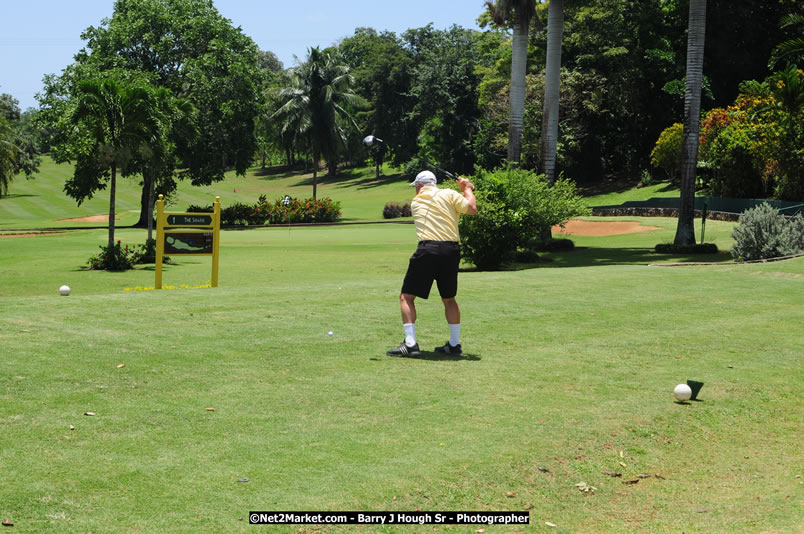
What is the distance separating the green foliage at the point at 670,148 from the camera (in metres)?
55.6

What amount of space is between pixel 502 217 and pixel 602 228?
2099 centimetres

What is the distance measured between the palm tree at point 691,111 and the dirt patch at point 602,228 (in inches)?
412

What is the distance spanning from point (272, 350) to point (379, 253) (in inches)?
889

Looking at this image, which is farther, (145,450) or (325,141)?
(325,141)

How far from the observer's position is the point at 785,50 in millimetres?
34781

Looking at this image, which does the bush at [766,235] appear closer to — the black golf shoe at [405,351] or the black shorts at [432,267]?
the black shorts at [432,267]

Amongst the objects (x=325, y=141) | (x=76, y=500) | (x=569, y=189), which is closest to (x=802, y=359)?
(x=76, y=500)

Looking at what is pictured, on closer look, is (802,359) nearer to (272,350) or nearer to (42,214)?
(272,350)

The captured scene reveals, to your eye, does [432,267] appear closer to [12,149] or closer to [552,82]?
[552,82]

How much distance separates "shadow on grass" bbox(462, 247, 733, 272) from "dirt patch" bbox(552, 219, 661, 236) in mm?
8528

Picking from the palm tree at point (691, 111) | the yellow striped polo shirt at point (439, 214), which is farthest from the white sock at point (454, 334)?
the palm tree at point (691, 111)

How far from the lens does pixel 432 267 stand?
9.63 metres

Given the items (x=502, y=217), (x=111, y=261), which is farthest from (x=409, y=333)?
(x=111, y=261)

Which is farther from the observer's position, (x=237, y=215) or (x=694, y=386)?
(x=237, y=215)
